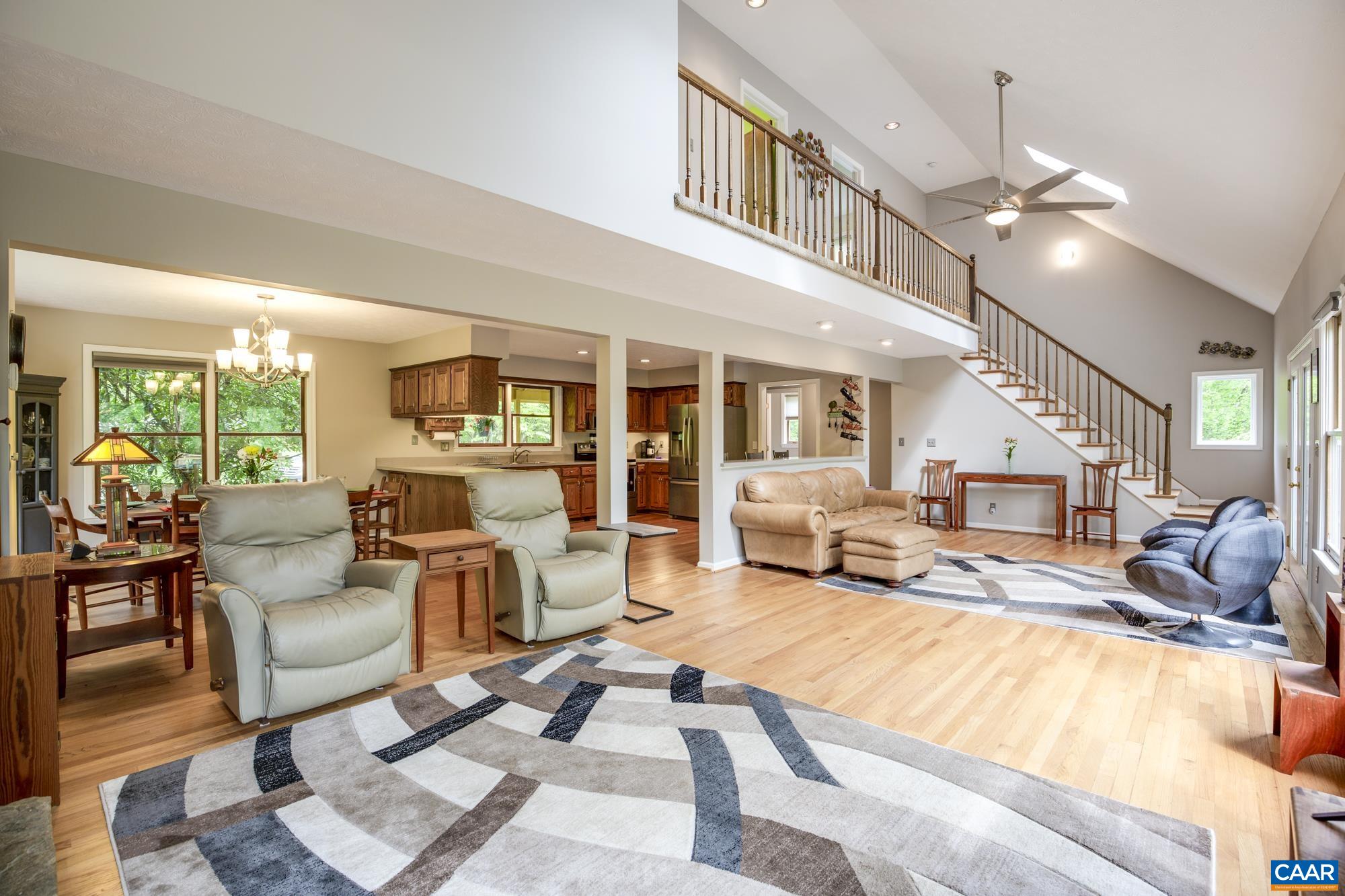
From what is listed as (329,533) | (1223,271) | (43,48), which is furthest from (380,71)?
(1223,271)

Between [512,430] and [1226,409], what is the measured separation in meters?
9.54

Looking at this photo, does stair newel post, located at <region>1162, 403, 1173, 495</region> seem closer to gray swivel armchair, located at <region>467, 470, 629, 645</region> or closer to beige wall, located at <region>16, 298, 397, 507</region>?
gray swivel armchair, located at <region>467, 470, 629, 645</region>

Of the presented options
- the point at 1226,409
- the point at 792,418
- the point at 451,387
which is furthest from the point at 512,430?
the point at 1226,409

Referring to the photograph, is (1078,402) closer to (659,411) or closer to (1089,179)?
(1089,179)

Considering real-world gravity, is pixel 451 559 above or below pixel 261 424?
below

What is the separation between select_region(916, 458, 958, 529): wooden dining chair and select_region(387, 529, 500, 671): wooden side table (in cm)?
654

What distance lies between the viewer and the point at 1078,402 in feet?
28.2

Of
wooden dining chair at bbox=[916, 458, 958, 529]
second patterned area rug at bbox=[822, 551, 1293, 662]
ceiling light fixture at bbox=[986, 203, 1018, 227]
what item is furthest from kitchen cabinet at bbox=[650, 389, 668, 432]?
ceiling light fixture at bbox=[986, 203, 1018, 227]

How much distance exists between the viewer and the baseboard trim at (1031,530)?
7.57 meters

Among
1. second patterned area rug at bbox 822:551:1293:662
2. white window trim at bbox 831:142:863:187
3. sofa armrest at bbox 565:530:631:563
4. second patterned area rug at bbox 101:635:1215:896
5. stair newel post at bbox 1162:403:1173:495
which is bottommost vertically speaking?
second patterned area rug at bbox 101:635:1215:896

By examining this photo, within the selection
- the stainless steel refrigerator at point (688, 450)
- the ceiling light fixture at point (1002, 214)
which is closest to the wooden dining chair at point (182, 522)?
the stainless steel refrigerator at point (688, 450)

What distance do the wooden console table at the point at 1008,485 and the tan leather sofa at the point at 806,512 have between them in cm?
175

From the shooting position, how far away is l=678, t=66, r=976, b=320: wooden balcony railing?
5121mm

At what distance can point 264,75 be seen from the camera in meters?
2.25
